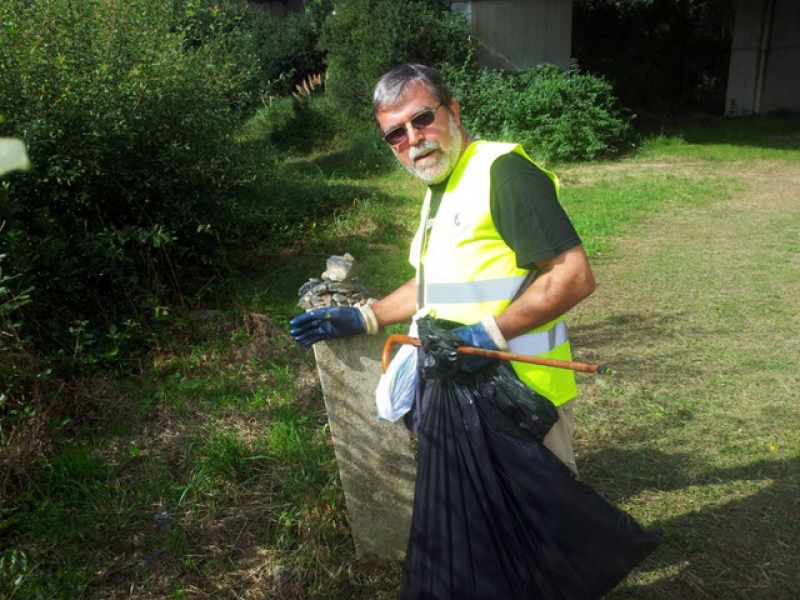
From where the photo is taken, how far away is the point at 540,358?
77.6 inches

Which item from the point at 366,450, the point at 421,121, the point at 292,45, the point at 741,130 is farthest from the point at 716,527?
the point at 292,45

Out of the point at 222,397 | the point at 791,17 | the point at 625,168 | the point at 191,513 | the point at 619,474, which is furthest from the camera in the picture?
the point at 791,17

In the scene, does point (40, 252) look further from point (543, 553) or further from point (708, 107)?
point (708, 107)

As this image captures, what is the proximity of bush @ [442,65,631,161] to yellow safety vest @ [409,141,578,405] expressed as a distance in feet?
31.4

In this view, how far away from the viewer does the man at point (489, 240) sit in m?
1.93

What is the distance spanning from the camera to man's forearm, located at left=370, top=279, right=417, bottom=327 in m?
2.49

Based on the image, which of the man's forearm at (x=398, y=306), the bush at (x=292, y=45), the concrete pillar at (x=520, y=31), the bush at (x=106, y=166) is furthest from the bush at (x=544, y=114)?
the man's forearm at (x=398, y=306)

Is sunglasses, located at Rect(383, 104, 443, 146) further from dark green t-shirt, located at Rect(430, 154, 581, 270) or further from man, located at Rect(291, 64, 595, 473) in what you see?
dark green t-shirt, located at Rect(430, 154, 581, 270)

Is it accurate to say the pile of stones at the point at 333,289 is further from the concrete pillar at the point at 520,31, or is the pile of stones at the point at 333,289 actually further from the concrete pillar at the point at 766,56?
the concrete pillar at the point at 766,56

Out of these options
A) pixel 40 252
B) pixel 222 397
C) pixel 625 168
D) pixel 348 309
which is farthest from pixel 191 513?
pixel 625 168

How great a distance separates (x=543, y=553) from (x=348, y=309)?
99cm

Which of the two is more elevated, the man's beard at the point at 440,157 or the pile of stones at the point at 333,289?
the man's beard at the point at 440,157

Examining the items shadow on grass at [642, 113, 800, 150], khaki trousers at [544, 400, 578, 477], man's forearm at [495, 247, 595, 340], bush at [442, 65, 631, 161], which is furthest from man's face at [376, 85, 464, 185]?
shadow on grass at [642, 113, 800, 150]

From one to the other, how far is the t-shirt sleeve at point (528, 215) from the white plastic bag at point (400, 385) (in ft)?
1.70
